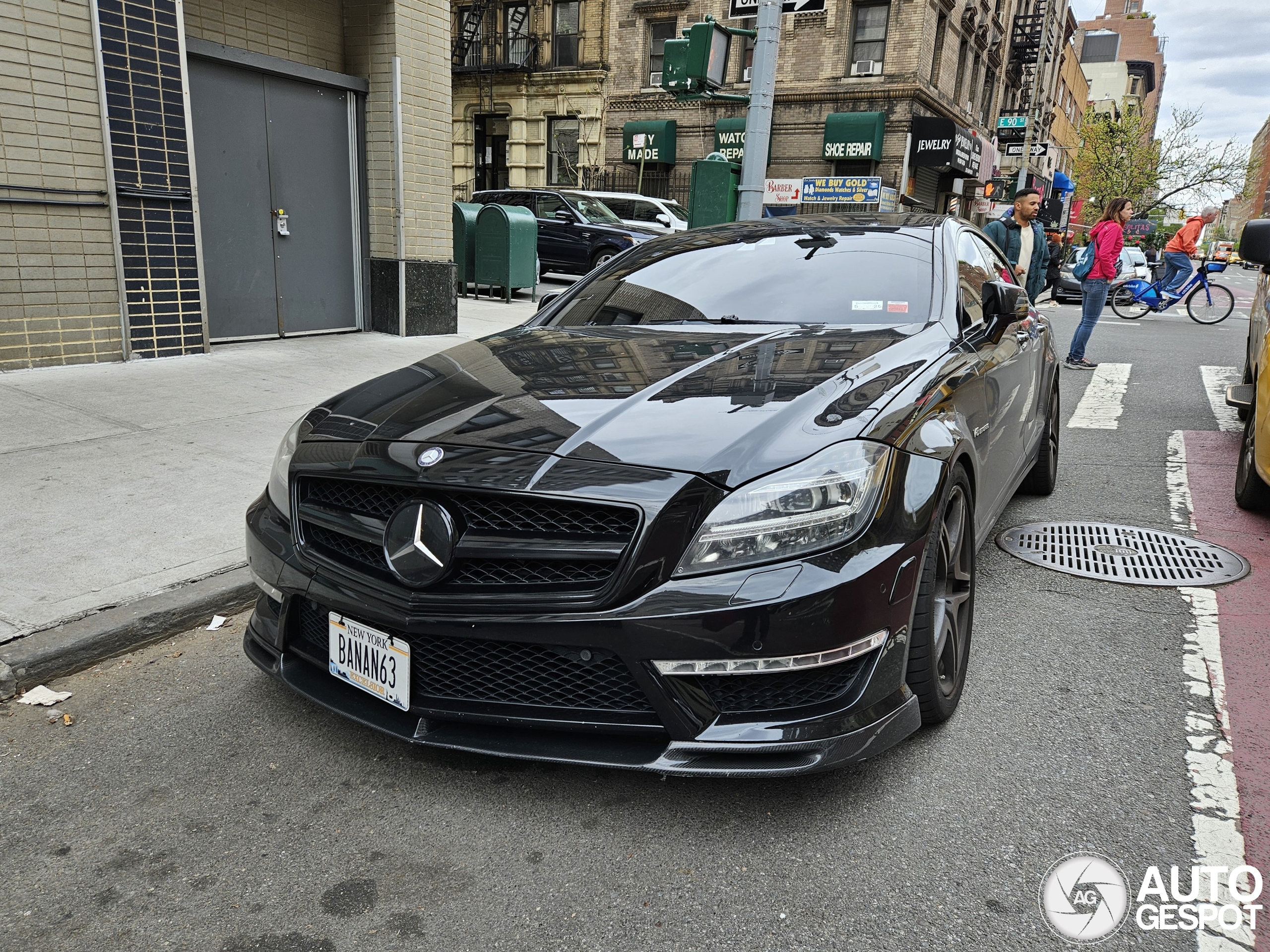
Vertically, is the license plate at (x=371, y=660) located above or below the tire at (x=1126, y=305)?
above

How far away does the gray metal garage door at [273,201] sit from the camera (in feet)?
28.8

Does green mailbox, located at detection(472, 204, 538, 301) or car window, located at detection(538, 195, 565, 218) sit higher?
car window, located at detection(538, 195, 565, 218)

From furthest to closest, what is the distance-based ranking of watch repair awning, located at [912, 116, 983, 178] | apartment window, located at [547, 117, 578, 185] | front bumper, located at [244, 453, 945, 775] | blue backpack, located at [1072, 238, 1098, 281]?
apartment window, located at [547, 117, 578, 185]
watch repair awning, located at [912, 116, 983, 178]
blue backpack, located at [1072, 238, 1098, 281]
front bumper, located at [244, 453, 945, 775]

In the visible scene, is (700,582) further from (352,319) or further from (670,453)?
(352,319)

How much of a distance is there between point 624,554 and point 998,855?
3.89 ft

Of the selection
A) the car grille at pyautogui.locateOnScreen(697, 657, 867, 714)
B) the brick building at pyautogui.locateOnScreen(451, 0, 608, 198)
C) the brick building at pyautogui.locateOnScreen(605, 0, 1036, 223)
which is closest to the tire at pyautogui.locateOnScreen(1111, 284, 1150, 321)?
the brick building at pyautogui.locateOnScreen(605, 0, 1036, 223)

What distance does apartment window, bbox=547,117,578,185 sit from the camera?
3034 cm

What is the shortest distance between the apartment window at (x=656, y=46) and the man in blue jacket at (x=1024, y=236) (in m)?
22.1

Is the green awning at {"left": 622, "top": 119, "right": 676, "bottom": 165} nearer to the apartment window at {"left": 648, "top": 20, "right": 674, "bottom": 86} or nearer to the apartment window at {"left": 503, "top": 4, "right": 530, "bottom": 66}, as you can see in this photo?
the apartment window at {"left": 648, "top": 20, "right": 674, "bottom": 86}

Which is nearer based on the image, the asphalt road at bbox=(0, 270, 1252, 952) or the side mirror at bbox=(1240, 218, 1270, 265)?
Result: the asphalt road at bbox=(0, 270, 1252, 952)

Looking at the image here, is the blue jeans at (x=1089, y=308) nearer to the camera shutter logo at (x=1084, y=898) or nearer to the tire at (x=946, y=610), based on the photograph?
the tire at (x=946, y=610)

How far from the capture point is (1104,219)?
10289mm

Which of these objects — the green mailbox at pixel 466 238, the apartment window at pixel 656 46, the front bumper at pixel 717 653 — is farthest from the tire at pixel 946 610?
the apartment window at pixel 656 46

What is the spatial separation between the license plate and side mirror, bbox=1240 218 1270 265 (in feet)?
17.2
